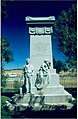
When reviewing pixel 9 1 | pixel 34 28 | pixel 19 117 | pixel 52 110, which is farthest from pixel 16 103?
pixel 9 1

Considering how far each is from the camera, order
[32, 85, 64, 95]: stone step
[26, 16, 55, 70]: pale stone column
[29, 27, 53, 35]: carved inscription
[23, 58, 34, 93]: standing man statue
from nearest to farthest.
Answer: [23, 58, 34, 93]: standing man statue, [32, 85, 64, 95]: stone step, [26, 16, 55, 70]: pale stone column, [29, 27, 53, 35]: carved inscription

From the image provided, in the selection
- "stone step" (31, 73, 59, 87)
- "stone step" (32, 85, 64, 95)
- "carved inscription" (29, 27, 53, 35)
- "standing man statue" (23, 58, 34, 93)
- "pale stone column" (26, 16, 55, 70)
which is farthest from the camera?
"carved inscription" (29, 27, 53, 35)

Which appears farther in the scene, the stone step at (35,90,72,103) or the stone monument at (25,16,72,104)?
the stone monument at (25,16,72,104)

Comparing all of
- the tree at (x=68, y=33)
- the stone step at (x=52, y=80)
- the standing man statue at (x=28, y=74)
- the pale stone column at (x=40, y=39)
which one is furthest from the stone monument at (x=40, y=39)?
the tree at (x=68, y=33)

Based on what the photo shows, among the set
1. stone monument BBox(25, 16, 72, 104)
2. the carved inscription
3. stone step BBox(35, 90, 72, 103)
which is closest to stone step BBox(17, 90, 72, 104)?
stone step BBox(35, 90, 72, 103)

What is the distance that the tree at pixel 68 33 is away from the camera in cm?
2334

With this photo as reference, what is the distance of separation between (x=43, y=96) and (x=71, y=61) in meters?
12.6

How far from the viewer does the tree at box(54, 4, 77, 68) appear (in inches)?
919

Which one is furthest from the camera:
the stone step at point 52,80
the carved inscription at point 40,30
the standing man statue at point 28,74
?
the carved inscription at point 40,30

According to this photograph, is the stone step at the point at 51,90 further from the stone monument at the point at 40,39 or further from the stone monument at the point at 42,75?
the stone monument at the point at 40,39

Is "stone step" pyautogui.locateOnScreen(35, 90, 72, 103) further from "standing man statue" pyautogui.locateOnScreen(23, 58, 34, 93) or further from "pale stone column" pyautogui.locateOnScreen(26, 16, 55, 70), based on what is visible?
"pale stone column" pyautogui.locateOnScreen(26, 16, 55, 70)

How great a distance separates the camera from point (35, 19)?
502 inches

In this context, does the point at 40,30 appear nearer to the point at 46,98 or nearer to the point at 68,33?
the point at 46,98

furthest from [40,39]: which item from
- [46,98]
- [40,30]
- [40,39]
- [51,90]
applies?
[46,98]
